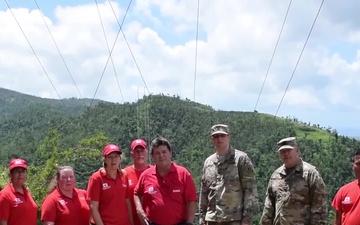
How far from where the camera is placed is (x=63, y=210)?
585 centimetres

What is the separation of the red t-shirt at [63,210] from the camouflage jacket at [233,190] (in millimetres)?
1362

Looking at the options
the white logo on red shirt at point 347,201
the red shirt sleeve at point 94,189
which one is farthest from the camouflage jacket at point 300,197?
the red shirt sleeve at point 94,189

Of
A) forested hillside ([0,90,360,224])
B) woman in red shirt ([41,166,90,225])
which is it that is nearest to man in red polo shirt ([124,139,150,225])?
woman in red shirt ([41,166,90,225])

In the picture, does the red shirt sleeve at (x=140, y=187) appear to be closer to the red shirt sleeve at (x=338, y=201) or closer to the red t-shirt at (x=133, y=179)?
the red t-shirt at (x=133, y=179)

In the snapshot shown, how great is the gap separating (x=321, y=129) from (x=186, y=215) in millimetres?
126755

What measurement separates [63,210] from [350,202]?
280 cm

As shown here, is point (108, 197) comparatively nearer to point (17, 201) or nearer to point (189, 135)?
point (17, 201)

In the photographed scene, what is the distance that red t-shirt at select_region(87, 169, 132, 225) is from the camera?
5934 mm

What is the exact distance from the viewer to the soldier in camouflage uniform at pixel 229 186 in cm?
614

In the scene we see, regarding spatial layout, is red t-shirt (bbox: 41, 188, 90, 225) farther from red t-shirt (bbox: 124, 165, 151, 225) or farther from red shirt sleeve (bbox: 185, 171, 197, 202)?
red shirt sleeve (bbox: 185, 171, 197, 202)

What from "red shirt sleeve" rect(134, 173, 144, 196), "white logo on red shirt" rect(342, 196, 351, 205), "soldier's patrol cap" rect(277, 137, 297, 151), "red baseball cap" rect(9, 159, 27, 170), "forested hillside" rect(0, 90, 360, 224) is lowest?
"white logo on red shirt" rect(342, 196, 351, 205)

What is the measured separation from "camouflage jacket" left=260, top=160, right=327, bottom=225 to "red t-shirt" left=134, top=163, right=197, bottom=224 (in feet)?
3.08

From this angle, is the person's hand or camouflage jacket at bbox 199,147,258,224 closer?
the person's hand

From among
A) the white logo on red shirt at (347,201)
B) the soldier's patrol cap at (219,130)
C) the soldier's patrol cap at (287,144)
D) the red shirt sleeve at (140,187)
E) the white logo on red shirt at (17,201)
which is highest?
the soldier's patrol cap at (219,130)
